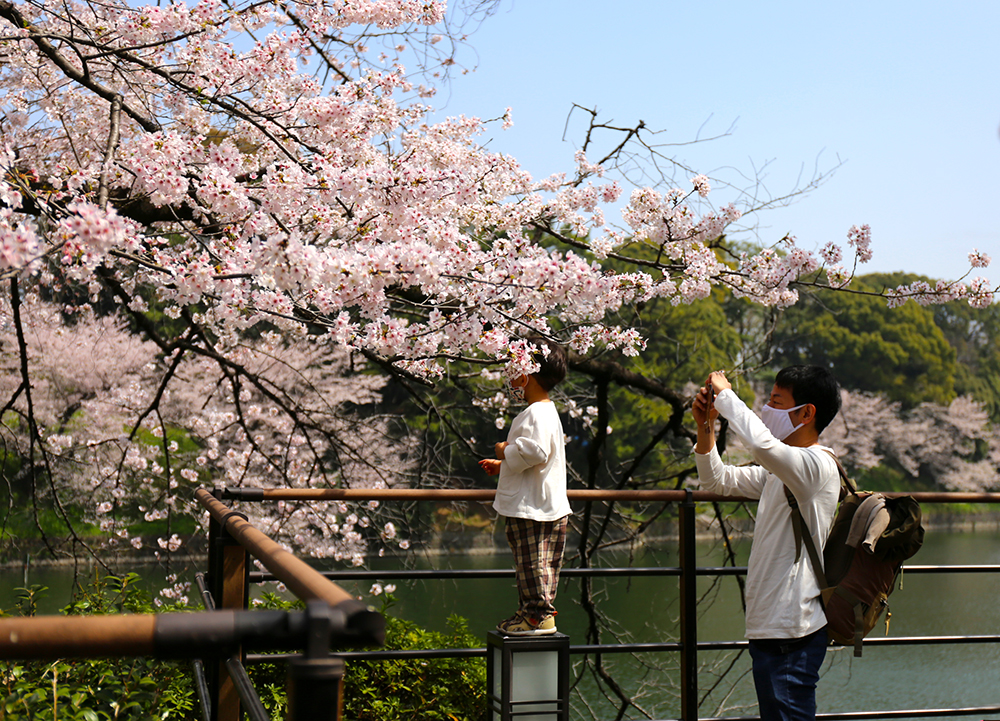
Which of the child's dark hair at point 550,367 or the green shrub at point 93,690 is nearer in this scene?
the green shrub at point 93,690

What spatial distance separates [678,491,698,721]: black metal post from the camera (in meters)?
2.38

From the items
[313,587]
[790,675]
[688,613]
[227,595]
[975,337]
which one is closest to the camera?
[313,587]

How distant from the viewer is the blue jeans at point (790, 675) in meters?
1.85

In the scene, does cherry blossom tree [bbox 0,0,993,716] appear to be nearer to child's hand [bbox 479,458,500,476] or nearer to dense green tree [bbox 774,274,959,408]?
child's hand [bbox 479,458,500,476]

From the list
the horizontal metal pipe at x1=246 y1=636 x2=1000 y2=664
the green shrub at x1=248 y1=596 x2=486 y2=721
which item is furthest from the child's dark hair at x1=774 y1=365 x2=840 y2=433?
the green shrub at x1=248 y1=596 x2=486 y2=721

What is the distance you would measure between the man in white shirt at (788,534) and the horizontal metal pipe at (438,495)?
0.36 meters

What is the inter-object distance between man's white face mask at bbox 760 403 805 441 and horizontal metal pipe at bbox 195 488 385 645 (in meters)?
1.34

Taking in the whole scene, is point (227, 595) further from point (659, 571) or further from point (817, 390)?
point (817, 390)

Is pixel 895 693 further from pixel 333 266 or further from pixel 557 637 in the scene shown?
pixel 333 266

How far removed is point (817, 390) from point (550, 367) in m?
0.89

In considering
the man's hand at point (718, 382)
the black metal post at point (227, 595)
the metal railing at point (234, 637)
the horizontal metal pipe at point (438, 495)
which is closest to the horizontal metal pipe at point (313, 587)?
the metal railing at point (234, 637)

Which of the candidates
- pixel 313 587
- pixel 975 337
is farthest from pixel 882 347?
pixel 313 587

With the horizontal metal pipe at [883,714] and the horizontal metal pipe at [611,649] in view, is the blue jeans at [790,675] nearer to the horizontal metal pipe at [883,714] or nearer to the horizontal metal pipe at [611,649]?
the horizontal metal pipe at [611,649]

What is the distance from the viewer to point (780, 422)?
6.64 ft
